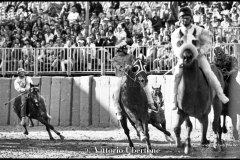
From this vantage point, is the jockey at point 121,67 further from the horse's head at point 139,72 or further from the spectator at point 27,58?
the spectator at point 27,58

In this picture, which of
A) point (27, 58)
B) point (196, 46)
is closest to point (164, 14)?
point (27, 58)

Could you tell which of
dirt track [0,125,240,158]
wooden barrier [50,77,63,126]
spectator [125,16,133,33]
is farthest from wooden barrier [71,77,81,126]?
spectator [125,16,133,33]

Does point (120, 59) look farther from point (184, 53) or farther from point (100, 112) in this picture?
point (100, 112)

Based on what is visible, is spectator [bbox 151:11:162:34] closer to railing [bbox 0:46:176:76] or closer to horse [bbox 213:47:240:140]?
railing [bbox 0:46:176:76]

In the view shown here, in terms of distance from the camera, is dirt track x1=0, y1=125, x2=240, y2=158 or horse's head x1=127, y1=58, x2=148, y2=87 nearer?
dirt track x1=0, y1=125, x2=240, y2=158

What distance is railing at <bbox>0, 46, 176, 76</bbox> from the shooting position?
22484mm

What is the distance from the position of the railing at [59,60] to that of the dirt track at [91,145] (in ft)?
9.26

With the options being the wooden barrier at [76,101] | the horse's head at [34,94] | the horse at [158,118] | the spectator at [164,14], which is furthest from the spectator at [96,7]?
the horse at [158,118]

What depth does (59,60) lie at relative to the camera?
23.1 m

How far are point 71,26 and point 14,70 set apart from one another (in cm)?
341

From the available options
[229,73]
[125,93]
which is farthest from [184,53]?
[229,73]

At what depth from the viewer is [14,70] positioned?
77.3 feet

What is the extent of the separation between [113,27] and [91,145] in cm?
936

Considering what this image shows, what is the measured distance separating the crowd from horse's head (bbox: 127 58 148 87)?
780 centimetres
